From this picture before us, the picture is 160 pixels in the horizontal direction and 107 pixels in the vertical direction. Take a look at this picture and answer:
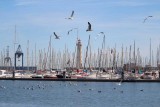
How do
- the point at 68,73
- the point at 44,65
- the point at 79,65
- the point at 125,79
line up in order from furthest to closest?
the point at 79,65
the point at 44,65
the point at 68,73
the point at 125,79

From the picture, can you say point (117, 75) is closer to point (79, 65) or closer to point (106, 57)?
point (106, 57)

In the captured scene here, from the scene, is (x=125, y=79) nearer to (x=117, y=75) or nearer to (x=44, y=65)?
(x=117, y=75)

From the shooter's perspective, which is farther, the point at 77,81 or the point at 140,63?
the point at 140,63

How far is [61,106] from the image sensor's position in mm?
58281

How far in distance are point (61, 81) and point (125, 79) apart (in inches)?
611

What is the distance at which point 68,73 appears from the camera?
13088 cm

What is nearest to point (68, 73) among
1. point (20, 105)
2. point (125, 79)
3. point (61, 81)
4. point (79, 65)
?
point (61, 81)

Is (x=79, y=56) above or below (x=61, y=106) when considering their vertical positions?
above

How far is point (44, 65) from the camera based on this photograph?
5595 inches

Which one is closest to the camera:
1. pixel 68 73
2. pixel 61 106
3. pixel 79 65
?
pixel 61 106

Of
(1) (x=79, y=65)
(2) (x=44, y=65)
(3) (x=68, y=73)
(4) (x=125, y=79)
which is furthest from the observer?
(1) (x=79, y=65)

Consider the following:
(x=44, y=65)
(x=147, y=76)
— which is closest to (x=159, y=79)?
(x=147, y=76)

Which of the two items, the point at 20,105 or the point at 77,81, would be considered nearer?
the point at 20,105

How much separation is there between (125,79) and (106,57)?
17.8 m
